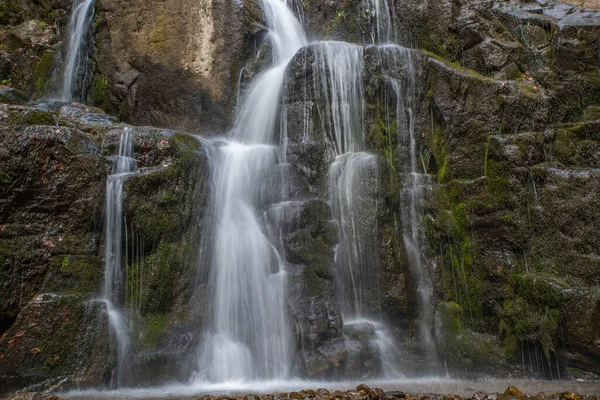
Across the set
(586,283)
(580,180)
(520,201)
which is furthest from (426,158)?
(586,283)

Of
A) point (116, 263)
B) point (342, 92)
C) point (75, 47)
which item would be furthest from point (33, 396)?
point (75, 47)

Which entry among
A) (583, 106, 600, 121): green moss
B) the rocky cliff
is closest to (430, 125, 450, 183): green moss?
the rocky cliff

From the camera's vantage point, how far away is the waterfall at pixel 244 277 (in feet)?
22.6

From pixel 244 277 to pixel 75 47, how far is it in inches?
349

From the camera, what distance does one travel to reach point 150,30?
38.8 feet

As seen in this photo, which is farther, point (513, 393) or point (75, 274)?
point (75, 274)

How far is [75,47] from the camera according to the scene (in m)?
12.5

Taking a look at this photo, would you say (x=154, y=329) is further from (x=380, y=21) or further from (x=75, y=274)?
(x=380, y=21)

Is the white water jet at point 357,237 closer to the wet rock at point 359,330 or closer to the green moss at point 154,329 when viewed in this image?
the wet rock at point 359,330

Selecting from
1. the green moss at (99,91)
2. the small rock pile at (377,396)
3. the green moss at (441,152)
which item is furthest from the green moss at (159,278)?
the green moss at (99,91)

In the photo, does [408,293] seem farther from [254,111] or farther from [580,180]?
[254,111]

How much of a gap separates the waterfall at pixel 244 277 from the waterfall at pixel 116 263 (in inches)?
43.8

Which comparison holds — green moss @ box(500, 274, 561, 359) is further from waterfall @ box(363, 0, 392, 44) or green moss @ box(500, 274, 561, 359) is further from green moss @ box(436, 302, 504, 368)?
waterfall @ box(363, 0, 392, 44)

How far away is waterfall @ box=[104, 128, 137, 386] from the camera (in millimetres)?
6453
